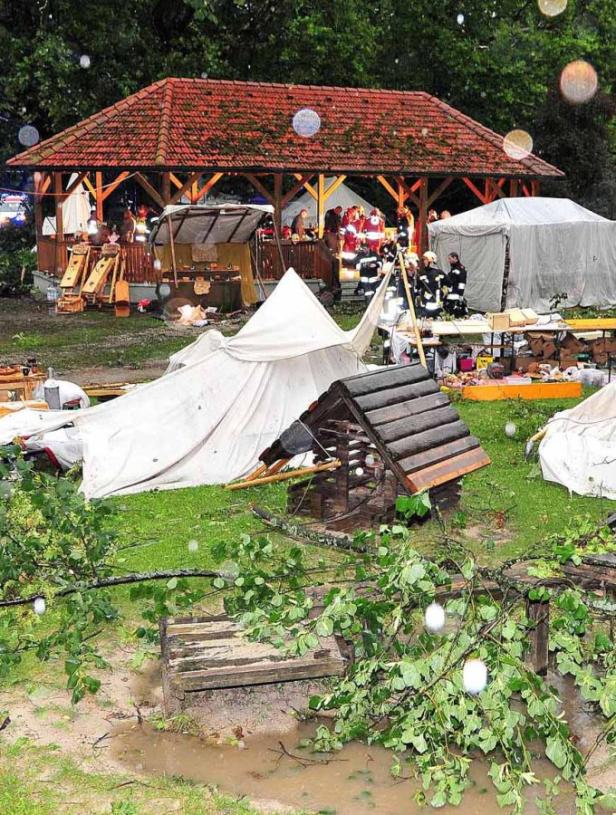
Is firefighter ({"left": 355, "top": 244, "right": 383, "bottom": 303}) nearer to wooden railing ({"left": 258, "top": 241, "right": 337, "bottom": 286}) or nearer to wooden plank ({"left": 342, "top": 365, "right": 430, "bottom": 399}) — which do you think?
wooden railing ({"left": 258, "top": 241, "right": 337, "bottom": 286})

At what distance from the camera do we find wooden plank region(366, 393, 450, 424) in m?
9.99

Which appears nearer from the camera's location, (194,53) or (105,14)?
(105,14)

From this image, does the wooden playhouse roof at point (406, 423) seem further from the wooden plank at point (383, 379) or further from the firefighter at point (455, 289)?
the firefighter at point (455, 289)

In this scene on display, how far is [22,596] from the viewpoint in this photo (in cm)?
820

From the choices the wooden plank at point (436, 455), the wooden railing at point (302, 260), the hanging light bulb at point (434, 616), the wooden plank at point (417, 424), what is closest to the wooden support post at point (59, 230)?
the wooden railing at point (302, 260)

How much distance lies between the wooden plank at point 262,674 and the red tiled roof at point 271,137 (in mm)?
18813

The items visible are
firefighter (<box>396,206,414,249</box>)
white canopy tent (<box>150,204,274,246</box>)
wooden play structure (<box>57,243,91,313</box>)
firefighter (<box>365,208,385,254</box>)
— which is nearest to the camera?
white canopy tent (<box>150,204,274,246</box>)

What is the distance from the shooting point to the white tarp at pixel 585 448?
37.3 feet

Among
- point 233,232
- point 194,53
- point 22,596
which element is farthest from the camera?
point 194,53

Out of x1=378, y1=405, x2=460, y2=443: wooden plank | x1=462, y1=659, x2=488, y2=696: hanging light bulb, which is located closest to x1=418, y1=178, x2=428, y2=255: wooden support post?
x1=378, y1=405, x2=460, y2=443: wooden plank

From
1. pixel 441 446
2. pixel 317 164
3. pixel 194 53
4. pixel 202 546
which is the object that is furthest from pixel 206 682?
pixel 194 53

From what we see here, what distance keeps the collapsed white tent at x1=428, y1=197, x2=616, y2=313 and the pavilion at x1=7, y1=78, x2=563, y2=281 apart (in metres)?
2.61

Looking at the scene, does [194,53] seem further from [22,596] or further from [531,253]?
[22,596]

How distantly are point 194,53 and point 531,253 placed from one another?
498 inches
